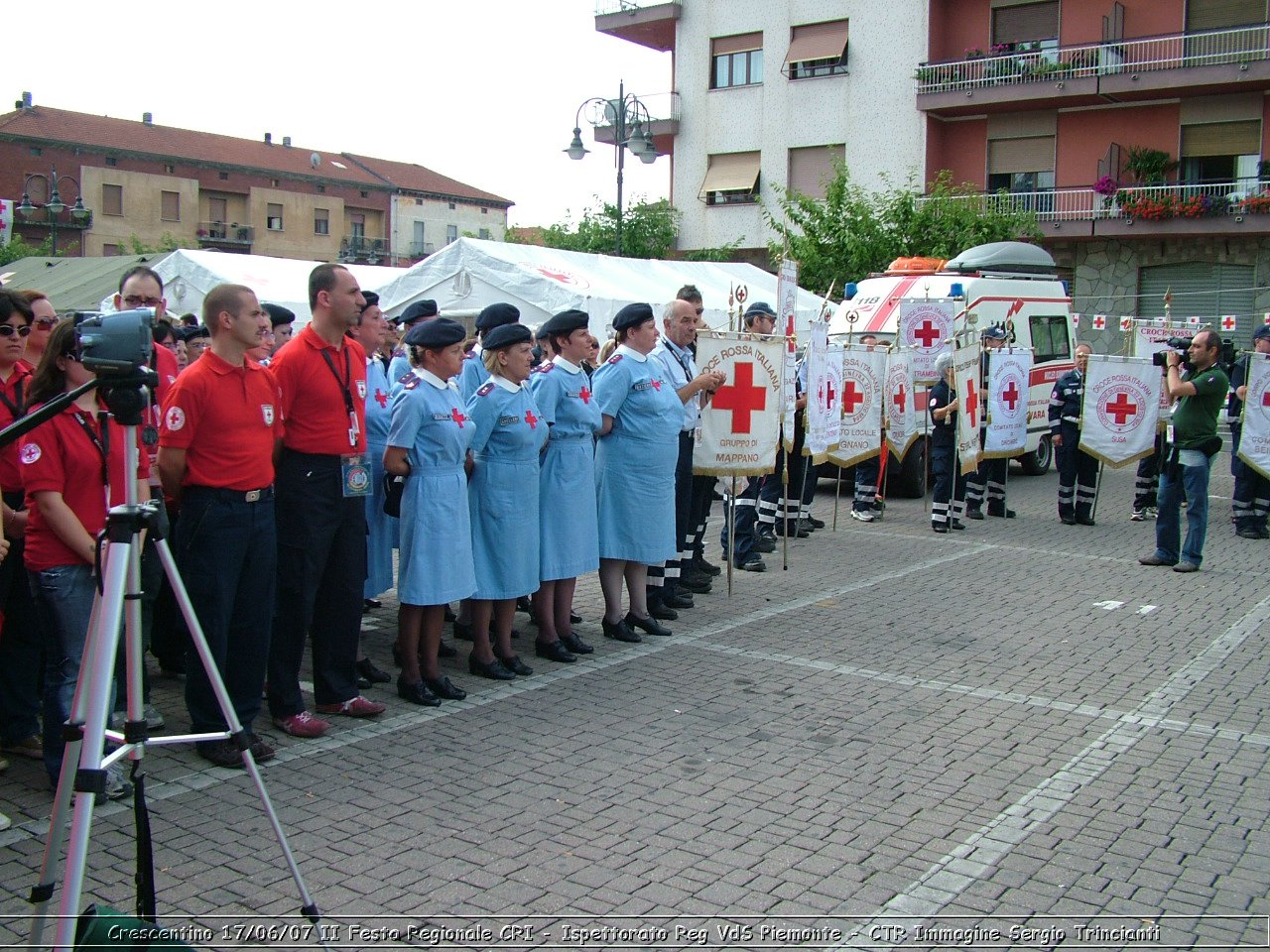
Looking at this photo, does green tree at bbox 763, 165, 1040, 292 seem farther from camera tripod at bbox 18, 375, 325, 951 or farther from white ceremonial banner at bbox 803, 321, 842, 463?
camera tripod at bbox 18, 375, 325, 951

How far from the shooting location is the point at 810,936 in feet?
12.3

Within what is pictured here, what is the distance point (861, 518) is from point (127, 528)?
10965 millimetres

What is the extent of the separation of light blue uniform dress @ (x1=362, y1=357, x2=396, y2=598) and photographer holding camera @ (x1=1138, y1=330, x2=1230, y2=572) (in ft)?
22.9

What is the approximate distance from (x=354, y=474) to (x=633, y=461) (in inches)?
91.8

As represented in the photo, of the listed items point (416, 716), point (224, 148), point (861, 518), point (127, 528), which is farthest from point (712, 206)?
point (224, 148)

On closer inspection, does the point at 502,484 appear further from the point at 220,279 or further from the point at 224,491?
the point at 220,279

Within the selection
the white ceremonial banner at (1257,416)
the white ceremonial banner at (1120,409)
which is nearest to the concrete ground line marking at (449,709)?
the white ceremonial banner at (1120,409)

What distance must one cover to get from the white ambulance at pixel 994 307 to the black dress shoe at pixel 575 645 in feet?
26.2

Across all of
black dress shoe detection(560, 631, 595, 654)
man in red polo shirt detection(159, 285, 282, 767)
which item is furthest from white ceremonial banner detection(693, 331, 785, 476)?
man in red polo shirt detection(159, 285, 282, 767)

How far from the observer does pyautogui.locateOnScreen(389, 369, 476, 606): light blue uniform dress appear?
19.5 ft

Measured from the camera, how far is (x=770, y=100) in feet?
117

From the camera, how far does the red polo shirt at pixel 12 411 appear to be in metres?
4.81

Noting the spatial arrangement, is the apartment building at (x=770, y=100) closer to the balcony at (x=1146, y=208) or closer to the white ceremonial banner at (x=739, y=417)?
the balcony at (x=1146, y=208)

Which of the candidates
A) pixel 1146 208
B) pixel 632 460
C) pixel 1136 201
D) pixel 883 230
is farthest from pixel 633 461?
pixel 1136 201
